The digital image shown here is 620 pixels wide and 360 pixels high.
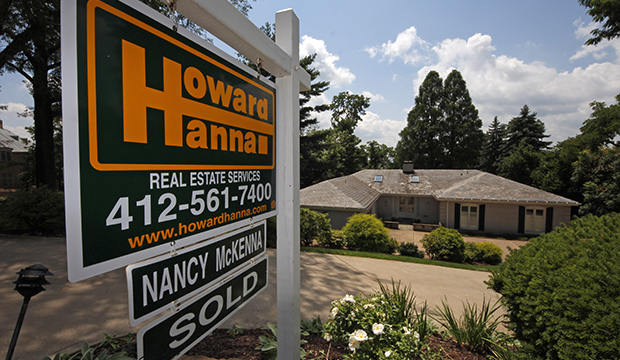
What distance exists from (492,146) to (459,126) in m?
8.37

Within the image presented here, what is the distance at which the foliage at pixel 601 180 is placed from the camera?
61.4ft

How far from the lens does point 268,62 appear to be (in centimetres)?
201

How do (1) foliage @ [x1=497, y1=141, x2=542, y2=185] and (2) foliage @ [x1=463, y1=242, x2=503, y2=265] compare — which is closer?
(2) foliage @ [x1=463, y1=242, x2=503, y2=265]

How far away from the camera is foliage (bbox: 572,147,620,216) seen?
61.4 feet

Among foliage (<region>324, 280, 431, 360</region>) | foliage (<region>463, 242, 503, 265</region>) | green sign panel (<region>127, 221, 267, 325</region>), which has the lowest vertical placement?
foliage (<region>463, 242, 503, 265</region>)

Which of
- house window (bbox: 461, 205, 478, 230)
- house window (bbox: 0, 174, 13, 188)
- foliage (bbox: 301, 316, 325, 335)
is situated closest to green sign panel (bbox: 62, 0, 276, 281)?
foliage (bbox: 301, 316, 325, 335)

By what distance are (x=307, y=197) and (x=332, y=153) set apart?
17.5 m

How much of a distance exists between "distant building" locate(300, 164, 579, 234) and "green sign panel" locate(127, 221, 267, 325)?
15.9 metres

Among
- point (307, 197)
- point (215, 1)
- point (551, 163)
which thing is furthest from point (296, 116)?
point (551, 163)

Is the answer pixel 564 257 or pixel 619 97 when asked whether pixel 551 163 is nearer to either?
pixel 619 97

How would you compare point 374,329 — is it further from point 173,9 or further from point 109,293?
point 109,293

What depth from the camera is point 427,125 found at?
41094 mm

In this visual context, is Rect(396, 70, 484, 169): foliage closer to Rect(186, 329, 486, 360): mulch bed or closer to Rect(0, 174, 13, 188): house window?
Rect(186, 329, 486, 360): mulch bed

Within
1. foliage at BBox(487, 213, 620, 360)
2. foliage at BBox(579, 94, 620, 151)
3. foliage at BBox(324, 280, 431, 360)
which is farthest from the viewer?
foliage at BBox(579, 94, 620, 151)
